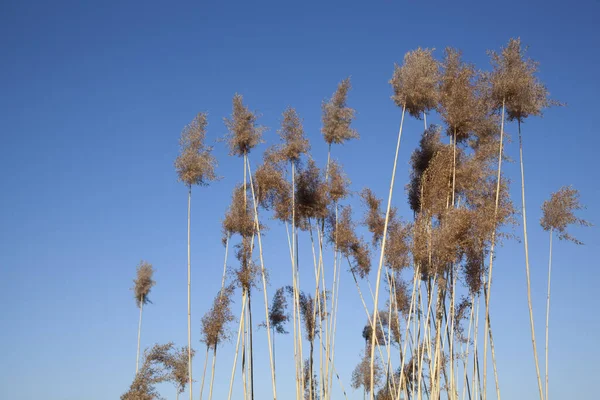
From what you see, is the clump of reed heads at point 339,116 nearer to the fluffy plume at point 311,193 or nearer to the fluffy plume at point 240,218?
the fluffy plume at point 311,193

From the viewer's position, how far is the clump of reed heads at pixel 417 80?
23.7ft

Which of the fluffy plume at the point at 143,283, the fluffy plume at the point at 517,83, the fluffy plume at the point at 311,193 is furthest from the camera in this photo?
the fluffy plume at the point at 143,283

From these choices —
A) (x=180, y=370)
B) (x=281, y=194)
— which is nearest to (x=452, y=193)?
(x=281, y=194)

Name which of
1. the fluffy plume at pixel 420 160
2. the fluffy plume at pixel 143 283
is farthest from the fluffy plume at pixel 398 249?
the fluffy plume at pixel 143 283

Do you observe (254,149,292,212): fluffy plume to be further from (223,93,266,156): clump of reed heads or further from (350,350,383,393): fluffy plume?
(350,350,383,393): fluffy plume

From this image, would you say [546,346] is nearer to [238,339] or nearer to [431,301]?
[431,301]

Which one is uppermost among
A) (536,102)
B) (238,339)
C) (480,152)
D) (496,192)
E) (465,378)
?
(536,102)

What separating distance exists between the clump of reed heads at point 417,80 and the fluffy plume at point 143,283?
8.41 m

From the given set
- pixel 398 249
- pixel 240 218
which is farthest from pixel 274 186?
pixel 398 249

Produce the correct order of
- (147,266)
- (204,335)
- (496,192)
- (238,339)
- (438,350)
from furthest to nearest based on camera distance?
(147,266), (204,335), (238,339), (496,192), (438,350)

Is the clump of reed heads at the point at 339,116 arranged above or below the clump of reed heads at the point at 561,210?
above

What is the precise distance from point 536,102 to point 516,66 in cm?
51

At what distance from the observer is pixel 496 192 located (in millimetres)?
6996

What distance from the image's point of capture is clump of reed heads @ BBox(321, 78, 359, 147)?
8430 millimetres
